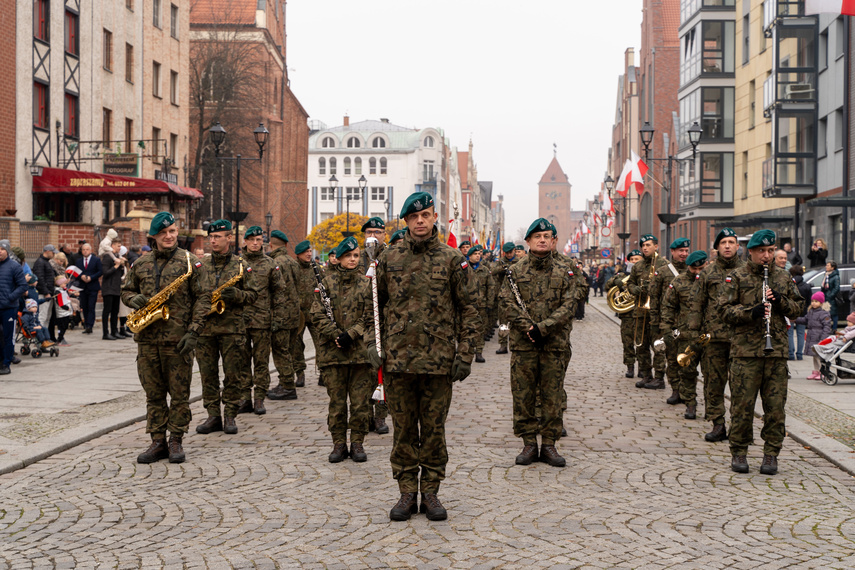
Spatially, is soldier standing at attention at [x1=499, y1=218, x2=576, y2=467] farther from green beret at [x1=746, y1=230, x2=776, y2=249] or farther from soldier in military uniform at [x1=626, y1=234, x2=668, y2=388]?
soldier in military uniform at [x1=626, y1=234, x2=668, y2=388]

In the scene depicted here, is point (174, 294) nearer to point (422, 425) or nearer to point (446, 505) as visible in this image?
point (422, 425)

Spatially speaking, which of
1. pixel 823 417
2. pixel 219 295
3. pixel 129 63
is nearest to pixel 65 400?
pixel 219 295

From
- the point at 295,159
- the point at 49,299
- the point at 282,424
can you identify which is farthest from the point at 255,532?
the point at 295,159

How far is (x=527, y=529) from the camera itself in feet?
18.8

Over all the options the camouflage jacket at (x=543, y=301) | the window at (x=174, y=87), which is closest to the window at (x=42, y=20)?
the window at (x=174, y=87)

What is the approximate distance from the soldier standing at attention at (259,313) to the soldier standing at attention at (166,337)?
75.3 inches

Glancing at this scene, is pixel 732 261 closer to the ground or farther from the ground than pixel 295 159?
closer to the ground

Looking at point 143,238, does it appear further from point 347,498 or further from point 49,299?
point 347,498

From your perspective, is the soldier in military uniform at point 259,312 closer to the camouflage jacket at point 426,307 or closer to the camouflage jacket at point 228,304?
the camouflage jacket at point 228,304

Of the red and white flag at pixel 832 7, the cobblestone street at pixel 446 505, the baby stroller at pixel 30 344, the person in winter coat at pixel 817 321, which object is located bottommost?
the cobblestone street at pixel 446 505

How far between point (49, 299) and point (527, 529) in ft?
42.5

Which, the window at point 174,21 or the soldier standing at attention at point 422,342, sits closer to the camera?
the soldier standing at attention at point 422,342

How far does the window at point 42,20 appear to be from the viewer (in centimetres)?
2756

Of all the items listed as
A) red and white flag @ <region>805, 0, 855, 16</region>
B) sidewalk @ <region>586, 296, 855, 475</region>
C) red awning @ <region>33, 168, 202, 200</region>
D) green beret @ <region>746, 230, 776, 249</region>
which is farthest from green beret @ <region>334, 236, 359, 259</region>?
red awning @ <region>33, 168, 202, 200</region>
